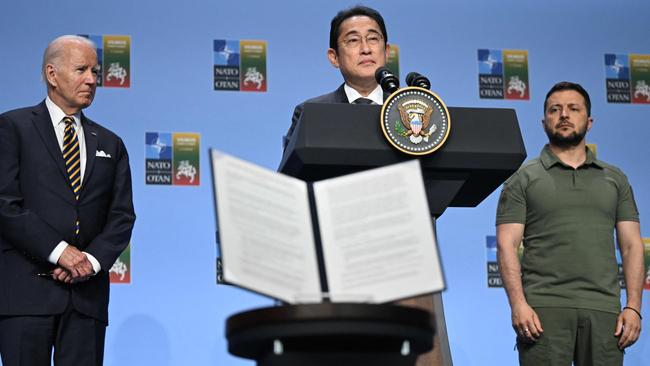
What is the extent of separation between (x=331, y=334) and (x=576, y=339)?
1986 millimetres

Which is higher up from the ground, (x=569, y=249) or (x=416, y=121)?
(x=416, y=121)

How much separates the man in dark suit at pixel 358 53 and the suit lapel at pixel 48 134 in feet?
2.76

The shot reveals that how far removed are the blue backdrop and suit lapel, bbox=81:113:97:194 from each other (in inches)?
46.3

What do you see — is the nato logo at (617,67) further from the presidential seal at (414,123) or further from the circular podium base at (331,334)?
the circular podium base at (331,334)

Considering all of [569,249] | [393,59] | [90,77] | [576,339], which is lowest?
[576,339]

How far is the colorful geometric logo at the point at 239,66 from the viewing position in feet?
14.8

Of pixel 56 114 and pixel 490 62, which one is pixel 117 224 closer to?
pixel 56 114

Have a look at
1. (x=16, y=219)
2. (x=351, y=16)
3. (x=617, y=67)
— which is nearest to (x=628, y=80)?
(x=617, y=67)

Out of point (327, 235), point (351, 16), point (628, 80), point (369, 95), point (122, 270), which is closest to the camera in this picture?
point (327, 235)

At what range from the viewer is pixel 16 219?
285 cm

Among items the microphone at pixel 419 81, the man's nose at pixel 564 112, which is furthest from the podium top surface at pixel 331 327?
the man's nose at pixel 564 112

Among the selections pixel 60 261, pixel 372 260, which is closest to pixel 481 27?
pixel 60 261

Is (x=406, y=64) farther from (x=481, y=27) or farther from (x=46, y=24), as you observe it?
(x=46, y=24)

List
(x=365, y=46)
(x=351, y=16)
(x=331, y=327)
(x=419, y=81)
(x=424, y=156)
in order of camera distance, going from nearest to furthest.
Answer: (x=331, y=327)
(x=424, y=156)
(x=419, y=81)
(x=365, y=46)
(x=351, y=16)
